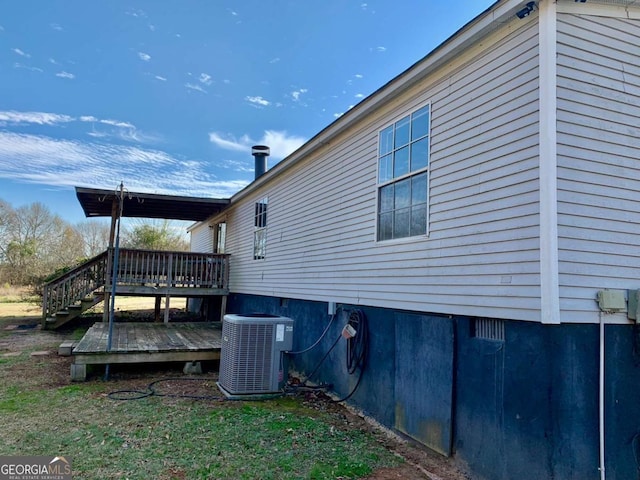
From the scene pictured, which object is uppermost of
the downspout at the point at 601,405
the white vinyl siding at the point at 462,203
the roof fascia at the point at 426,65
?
the roof fascia at the point at 426,65

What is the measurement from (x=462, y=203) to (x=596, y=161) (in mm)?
1055

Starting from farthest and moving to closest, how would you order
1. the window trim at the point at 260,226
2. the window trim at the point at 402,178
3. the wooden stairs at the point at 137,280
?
the wooden stairs at the point at 137,280 → the window trim at the point at 260,226 → the window trim at the point at 402,178

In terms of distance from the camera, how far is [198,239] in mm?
18641

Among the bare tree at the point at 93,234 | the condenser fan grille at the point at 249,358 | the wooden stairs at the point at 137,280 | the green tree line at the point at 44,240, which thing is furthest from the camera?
the bare tree at the point at 93,234

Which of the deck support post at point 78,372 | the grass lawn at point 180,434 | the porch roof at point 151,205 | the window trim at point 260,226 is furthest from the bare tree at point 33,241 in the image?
the grass lawn at point 180,434

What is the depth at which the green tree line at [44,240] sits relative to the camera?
1024 inches

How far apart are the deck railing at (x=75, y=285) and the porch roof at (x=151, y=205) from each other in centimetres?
158

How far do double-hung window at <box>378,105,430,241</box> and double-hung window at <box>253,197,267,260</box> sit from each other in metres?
4.73

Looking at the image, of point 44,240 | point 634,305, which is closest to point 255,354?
point 634,305

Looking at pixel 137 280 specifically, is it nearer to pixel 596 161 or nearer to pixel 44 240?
pixel 596 161

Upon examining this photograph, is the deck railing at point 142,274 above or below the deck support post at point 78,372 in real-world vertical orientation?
above

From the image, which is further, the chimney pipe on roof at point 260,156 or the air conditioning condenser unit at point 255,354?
the chimney pipe on roof at point 260,156
